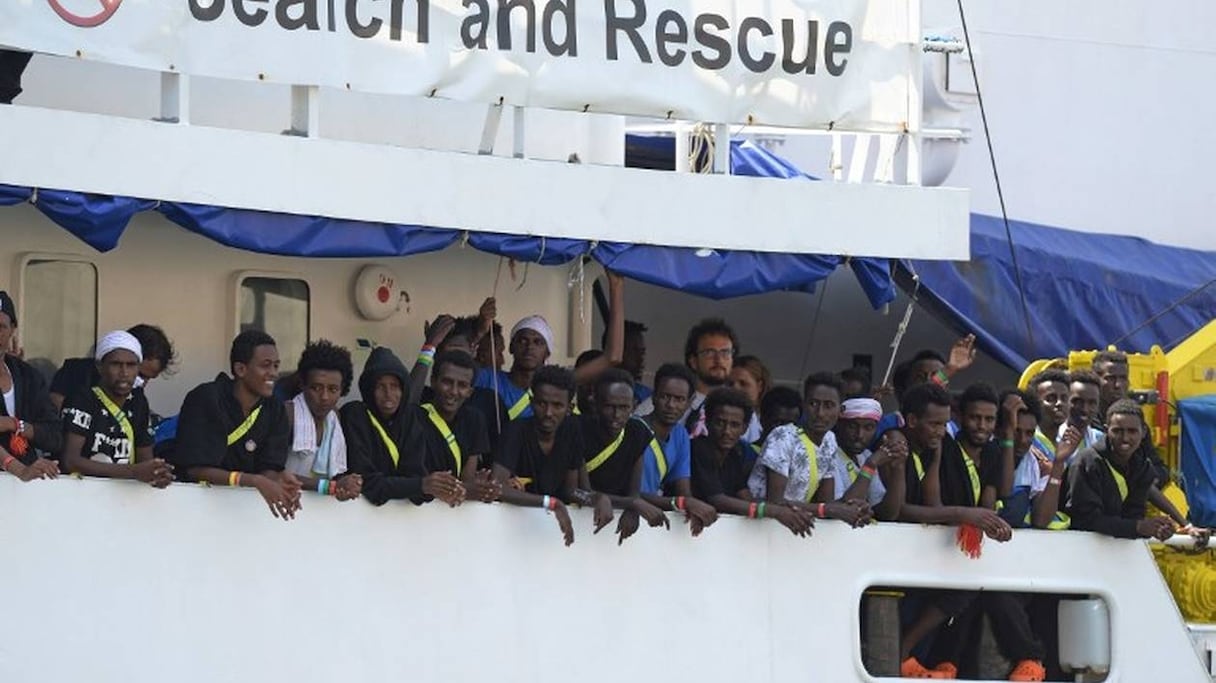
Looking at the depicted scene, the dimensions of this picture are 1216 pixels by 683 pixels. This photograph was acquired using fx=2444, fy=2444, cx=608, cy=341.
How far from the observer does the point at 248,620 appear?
822 cm

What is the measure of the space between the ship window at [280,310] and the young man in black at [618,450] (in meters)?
1.41

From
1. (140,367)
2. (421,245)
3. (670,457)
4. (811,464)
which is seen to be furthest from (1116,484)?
(140,367)

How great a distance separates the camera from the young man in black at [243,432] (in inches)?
316

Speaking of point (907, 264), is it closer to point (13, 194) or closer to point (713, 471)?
point (713, 471)

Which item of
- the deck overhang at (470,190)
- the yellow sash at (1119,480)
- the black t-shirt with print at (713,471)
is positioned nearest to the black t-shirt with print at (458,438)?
the deck overhang at (470,190)

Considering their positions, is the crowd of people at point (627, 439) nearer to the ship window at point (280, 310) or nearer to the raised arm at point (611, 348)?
the raised arm at point (611, 348)

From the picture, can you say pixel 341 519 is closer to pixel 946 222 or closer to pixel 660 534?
pixel 660 534

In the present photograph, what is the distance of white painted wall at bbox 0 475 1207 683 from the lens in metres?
7.93

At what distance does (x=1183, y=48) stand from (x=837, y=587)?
6.29 meters

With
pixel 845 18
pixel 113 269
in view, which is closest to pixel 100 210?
pixel 113 269

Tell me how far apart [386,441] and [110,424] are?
97 centimetres

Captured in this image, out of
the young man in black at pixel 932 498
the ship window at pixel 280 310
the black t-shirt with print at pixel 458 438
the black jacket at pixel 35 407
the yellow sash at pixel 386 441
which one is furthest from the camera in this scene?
the ship window at pixel 280 310

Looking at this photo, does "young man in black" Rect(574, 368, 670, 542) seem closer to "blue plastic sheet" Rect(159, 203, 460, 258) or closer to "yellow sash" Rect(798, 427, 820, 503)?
"yellow sash" Rect(798, 427, 820, 503)

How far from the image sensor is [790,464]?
912cm
